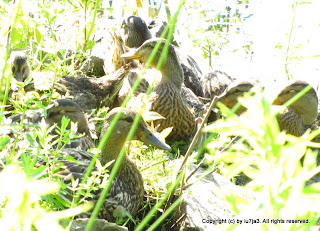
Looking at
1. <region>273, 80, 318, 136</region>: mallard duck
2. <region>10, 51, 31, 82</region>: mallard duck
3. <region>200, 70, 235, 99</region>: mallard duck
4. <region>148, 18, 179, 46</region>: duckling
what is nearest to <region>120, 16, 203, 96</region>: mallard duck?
<region>200, 70, 235, 99</region>: mallard duck

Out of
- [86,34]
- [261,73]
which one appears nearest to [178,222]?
[86,34]

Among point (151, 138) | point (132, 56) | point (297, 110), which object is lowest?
point (297, 110)

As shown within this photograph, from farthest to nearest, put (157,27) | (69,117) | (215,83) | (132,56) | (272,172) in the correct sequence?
(157,27) → (215,83) → (132,56) → (69,117) → (272,172)

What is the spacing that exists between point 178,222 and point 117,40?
10.8 ft

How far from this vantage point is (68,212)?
30.9 inches

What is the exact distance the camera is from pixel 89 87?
5223 millimetres

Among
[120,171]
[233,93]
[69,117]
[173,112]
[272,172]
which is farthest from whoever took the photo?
[233,93]

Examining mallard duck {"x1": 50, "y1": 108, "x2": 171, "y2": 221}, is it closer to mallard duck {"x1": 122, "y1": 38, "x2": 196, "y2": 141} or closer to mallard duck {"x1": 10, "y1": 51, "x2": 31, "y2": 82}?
mallard duck {"x1": 122, "y1": 38, "x2": 196, "y2": 141}

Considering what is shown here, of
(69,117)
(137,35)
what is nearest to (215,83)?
(137,35)

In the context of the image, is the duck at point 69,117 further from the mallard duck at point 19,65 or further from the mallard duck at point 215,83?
the mallard duck at point 215,83

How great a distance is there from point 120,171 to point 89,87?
80.9 inches

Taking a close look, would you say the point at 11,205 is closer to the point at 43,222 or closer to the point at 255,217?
the point at 43,222

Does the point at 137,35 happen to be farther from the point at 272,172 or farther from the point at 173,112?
the point at 272,172

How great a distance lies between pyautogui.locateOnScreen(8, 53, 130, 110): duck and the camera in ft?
16.1
